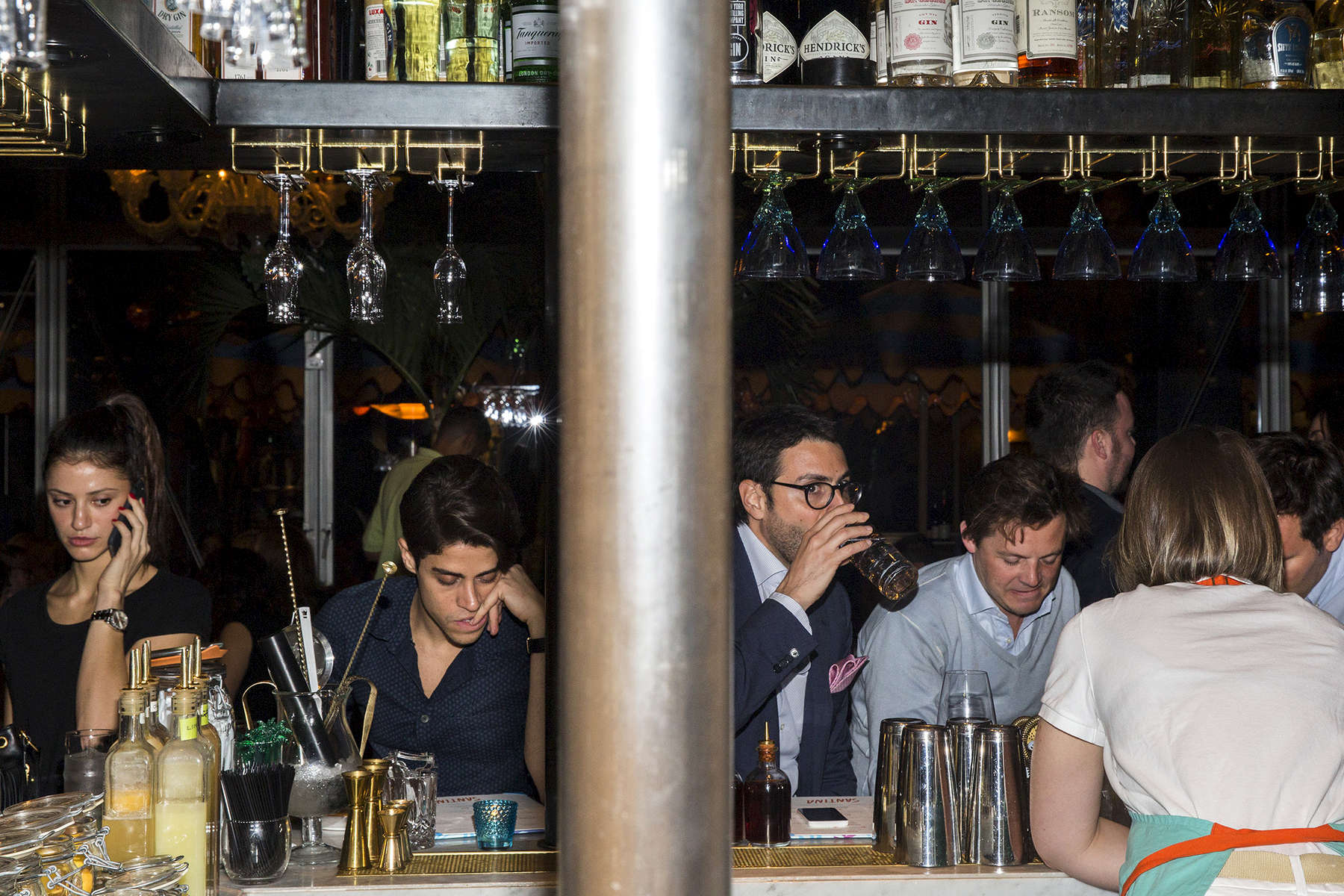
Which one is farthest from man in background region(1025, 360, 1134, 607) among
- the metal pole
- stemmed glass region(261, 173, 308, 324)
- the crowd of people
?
the metal pole

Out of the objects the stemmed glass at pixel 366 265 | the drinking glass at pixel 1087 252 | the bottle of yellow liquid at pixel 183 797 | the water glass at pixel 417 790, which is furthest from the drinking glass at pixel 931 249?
the bottle of yellow liquid at pixel 183 797

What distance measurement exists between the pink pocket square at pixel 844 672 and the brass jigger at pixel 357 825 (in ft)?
3.23

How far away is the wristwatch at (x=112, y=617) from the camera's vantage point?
2312 mm

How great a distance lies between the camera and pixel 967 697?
6.17ft

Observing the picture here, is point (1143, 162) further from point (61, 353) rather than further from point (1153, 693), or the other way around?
point (61, 353)

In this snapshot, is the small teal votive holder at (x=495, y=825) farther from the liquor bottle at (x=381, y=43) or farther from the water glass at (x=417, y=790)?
the liquor bottle at (x=381, y=43)

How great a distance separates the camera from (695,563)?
595mm

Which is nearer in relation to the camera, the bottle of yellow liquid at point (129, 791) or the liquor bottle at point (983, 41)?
the bottle of yellow liquid at point (129, 791)

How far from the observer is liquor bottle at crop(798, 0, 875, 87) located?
1.96 meters

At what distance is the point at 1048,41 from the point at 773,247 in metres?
0.57

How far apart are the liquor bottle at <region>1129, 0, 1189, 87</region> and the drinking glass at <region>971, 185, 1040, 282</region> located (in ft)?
0.99

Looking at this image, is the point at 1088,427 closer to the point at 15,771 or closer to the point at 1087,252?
the point at 1087,252

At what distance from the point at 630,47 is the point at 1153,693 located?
1244 mm

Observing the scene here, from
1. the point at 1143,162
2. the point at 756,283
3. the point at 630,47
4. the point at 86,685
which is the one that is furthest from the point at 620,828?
the point at 756,283
